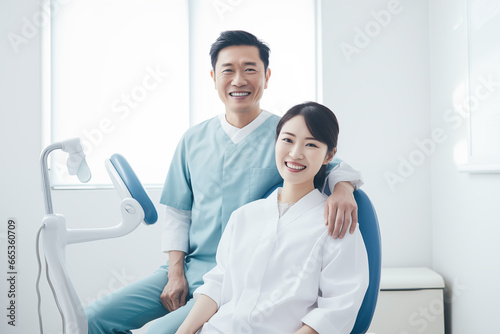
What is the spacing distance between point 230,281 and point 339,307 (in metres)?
0.31

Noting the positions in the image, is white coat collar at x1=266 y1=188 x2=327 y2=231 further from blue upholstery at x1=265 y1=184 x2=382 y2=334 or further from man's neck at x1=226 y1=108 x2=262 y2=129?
man's neck at x1=226 y1=108 x2=262 y2=129

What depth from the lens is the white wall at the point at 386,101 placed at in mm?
2219

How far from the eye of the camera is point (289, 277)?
0.98m

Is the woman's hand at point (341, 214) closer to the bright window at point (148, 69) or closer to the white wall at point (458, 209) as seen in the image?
the white wall at point (458, 209)

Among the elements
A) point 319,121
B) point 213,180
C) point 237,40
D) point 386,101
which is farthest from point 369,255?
point 386,101

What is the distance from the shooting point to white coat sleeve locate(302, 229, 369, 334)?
881 mm

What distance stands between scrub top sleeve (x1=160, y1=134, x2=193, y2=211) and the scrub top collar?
0.17 m

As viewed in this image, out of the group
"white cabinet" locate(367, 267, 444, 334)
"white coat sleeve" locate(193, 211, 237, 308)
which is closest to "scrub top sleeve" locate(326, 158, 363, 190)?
"white coat sleeve" locate(193, 211, 237, 308)

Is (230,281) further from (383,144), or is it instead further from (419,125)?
(419,125)

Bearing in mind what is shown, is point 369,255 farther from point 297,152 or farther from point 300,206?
point 297,152

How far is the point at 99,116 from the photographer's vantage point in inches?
92.0

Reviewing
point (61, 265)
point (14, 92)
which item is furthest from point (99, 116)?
point (61, 265)

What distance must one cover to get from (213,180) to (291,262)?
44 cm

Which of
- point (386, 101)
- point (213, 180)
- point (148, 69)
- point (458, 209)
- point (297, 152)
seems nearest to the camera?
point (297, 152)
